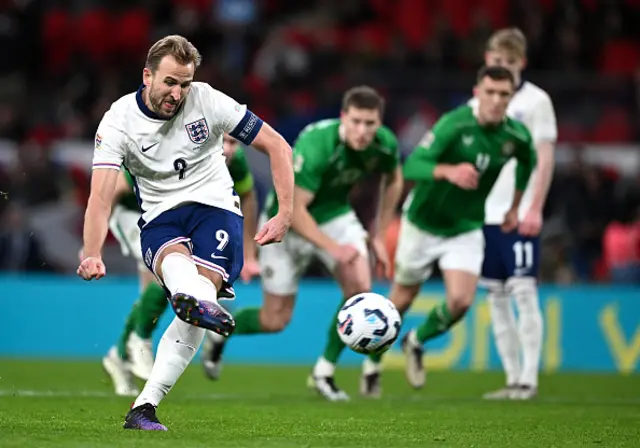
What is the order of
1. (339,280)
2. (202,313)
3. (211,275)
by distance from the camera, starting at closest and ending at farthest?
(202,313) → (211,275) → (339,280)

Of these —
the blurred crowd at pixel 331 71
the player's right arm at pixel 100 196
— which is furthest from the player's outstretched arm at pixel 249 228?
the blurred crowd at pixel 331 71

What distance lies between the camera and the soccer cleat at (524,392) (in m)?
9.54

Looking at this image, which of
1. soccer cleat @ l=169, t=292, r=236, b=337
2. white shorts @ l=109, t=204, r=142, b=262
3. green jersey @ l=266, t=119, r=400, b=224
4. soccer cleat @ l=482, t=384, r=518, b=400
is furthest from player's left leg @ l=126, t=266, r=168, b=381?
soccer cleat @ l=169, t=292, r=236, b=337

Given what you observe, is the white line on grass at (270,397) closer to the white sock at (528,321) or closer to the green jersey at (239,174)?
the white sock at (528,321)

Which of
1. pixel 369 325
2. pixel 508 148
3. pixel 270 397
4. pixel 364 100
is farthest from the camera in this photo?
pixel 508 148

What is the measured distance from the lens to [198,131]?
6.50 meters

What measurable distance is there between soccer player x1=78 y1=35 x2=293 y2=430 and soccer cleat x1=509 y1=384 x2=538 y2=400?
3.69 meters

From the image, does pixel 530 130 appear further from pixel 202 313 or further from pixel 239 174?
pixel 202 313

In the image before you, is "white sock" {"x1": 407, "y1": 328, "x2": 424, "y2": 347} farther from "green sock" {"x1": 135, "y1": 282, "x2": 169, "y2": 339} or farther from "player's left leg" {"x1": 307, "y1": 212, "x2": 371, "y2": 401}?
"green sock" {"x1": 135, "y1": 282, "x2": 169, "y2": 339}

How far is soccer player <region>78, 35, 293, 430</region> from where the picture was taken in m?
6.23

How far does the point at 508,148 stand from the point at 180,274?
13.3 feet

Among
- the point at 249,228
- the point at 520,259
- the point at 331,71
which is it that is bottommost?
the point at 520,259

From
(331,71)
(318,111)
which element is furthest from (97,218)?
(331,71)

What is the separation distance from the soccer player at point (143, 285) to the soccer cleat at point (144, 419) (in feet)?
8.68
